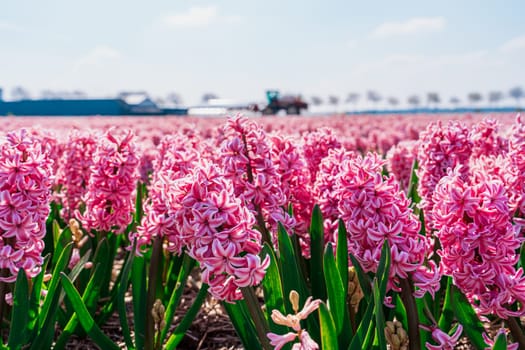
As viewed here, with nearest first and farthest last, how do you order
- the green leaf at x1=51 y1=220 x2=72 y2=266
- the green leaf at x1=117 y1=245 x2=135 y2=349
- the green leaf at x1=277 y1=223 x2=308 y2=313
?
the green leaf at x1=277 y1=223 x2=308 y2=313, the green leaf at x1=117 y1=245 x2=135 y2=349, the green leaf at x1=51 y1=220 x2=72 y2=266

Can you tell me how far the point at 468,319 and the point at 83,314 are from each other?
5.24 ft

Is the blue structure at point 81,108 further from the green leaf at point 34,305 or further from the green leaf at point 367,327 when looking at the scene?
the green leaf at point 367,327

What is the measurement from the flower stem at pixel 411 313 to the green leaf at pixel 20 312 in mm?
1463

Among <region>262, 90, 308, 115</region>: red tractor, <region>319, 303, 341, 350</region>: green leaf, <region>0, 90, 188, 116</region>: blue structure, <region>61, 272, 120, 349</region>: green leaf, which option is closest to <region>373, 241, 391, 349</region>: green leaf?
<region>319, 303, 341, 350</region>: green leaf

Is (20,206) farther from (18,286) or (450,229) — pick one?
(450,229)

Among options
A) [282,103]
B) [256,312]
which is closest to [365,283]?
[256,312]

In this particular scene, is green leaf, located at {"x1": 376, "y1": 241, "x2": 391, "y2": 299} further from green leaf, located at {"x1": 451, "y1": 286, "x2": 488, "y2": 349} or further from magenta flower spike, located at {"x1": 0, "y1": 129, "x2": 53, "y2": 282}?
magenta flower spike, located at {"x1": 0, "y1": 129, "x2": 53, "y2": 282}

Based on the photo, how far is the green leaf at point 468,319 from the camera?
1921 millimetres

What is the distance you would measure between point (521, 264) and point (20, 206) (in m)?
2.21

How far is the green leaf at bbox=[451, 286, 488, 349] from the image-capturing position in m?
1.92

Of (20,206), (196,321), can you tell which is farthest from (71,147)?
(20,206)

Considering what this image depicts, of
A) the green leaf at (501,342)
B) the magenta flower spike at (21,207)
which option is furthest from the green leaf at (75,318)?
the green leaf at (501,342)

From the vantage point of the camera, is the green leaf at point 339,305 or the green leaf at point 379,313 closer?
the green leaf at point 379,313

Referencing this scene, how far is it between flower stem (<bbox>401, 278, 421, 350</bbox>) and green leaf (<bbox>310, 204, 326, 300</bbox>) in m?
0.58
